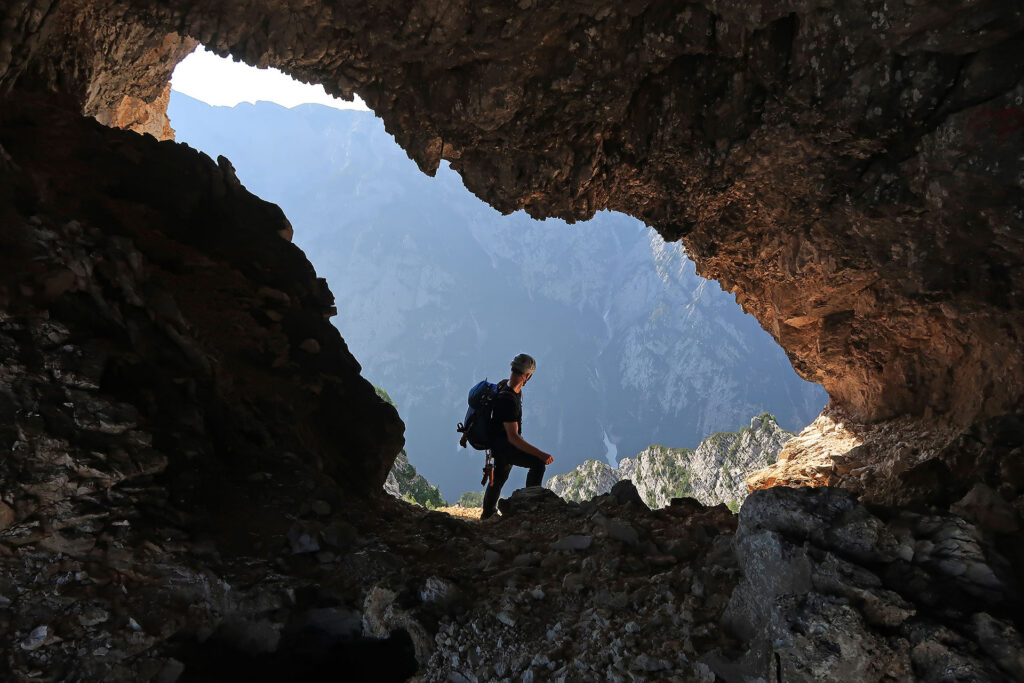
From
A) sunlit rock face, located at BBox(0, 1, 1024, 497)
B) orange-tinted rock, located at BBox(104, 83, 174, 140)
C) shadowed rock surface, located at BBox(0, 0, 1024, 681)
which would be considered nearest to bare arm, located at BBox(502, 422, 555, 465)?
shadowed rock surface, located at BBox(0, 0, 1024, 681)

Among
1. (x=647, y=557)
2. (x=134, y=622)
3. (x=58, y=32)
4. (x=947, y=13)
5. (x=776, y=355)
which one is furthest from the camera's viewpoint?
(x=776, y=355)

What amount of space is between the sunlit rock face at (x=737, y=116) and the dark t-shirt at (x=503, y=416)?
10.4ft

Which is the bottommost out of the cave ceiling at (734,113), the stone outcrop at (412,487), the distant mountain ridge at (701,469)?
the cave ceiling at (734,113)

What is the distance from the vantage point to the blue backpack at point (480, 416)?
7.82 m

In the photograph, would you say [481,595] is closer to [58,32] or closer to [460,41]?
[460,41]

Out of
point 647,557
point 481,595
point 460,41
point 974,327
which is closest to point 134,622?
point 481,595

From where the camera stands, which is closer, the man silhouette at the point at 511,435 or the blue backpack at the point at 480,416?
the man silhouette at the point at 511,435

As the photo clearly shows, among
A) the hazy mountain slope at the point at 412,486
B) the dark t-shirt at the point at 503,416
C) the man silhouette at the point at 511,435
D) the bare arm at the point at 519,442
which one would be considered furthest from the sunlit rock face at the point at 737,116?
the hazy mountain slope at the point at 412,486

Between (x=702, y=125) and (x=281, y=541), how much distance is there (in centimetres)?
694

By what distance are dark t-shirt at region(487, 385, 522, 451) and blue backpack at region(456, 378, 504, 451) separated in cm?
8

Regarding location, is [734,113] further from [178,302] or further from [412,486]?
[412,486]

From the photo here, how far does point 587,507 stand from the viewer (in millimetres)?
6590

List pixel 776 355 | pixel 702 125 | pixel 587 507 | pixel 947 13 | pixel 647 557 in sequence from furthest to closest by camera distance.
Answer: pixel 776 355, pixel 702 125, pixel 587 507, pixel 647 557, pixel 947 13

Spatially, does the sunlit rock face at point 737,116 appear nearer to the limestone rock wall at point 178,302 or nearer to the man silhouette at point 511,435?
the limestone rock wall at point 178,302
